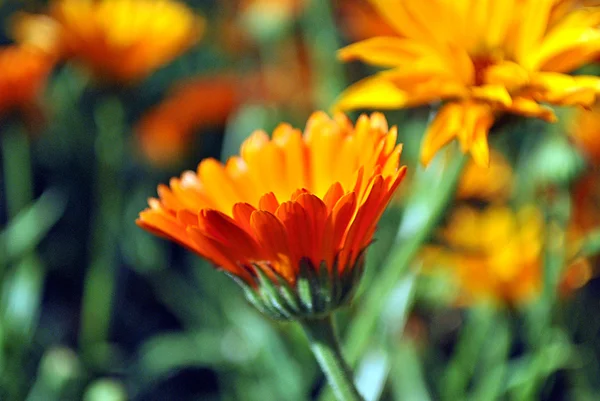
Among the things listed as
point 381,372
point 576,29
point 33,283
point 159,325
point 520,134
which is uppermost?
point 576,29

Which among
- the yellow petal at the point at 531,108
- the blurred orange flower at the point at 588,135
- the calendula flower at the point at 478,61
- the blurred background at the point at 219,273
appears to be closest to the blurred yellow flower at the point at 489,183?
the blurred background at the point at 219,273

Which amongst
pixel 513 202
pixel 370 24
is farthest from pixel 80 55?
pixel 513 202

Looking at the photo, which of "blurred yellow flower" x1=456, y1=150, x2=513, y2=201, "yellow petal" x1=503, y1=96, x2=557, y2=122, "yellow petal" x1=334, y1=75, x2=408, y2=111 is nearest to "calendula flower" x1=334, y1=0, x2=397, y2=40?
"blurred yellow flower" x1=456, y1=150, x2=513, y2=201

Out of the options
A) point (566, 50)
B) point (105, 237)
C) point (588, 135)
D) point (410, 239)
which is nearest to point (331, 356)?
point (410, 239)

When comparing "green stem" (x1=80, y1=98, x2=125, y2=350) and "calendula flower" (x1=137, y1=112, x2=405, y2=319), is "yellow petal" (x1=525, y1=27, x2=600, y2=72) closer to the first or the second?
Result: "calendula flower" (x1=137, y1=112, x2=405, y2=319)

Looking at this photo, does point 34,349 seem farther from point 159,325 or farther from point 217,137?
point 217,137
